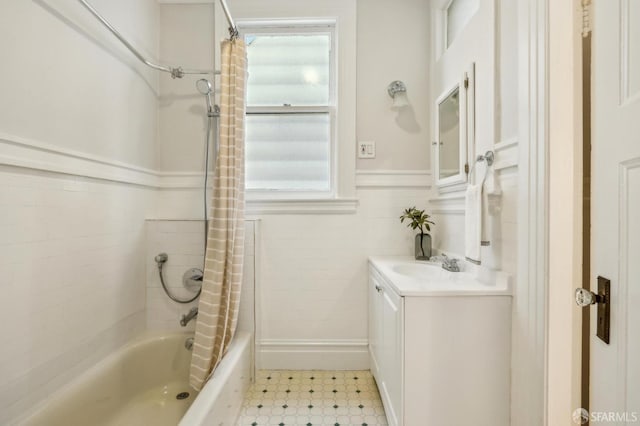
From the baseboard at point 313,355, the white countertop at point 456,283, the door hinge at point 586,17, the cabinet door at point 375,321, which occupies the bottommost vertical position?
the baseboard at point 313,355

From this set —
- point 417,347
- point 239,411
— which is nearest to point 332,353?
point 239,411

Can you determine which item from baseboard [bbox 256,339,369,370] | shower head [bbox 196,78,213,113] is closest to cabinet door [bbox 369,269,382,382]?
baseboard [bbox 256,339,369,370]

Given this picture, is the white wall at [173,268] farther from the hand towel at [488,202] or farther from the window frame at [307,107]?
the hand towel at [488,202]

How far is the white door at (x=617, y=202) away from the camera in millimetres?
692

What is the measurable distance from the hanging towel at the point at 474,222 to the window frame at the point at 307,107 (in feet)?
3.04

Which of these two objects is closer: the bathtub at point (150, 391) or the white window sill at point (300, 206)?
the bathtub at point (150, 391)

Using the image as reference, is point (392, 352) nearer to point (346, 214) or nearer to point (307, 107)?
point (346, 214)

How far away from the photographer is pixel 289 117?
2.12 metres

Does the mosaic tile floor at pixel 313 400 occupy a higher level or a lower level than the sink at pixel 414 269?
lower

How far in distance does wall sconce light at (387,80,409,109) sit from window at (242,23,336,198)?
0.42 meters

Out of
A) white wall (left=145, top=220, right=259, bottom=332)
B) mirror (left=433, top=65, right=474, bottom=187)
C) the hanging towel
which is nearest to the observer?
the hanging towel

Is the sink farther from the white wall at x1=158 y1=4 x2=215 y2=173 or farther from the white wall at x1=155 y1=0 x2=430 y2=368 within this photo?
the white wall at x1=158 y1=4 x2=215 y2=173

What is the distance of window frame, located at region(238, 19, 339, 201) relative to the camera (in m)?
2.07

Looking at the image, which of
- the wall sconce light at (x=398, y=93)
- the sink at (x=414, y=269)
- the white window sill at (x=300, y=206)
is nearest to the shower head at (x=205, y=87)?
the white window sill at (x=300, y=206)
